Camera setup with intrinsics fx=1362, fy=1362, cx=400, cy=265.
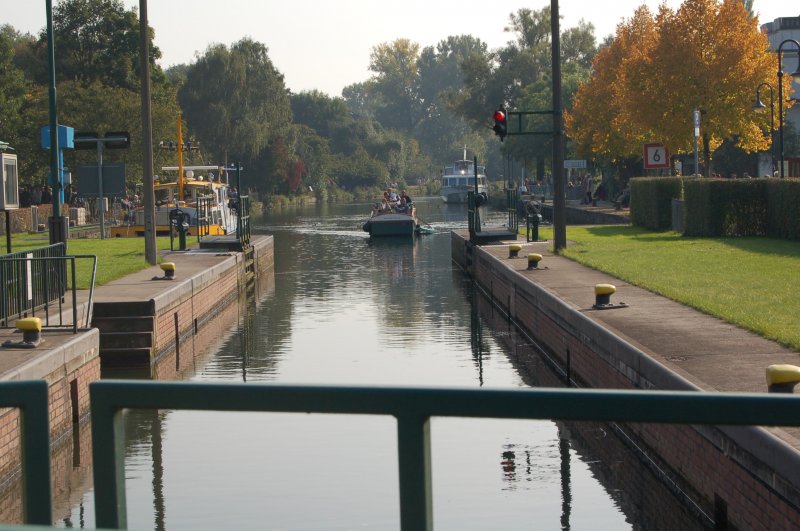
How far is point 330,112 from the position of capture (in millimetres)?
140625

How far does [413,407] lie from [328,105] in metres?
139

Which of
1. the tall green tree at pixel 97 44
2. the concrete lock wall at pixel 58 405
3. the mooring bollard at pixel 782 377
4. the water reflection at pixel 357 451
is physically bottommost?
the water reflection at pixel 357 451

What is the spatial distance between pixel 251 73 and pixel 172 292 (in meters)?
73.5

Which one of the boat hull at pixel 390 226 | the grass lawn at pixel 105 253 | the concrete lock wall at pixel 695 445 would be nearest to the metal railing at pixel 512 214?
the grass lawn at pixel 105 253

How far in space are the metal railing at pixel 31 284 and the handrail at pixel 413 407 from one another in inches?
507

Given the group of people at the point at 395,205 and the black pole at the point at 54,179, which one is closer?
the black pole at the point at 54,179

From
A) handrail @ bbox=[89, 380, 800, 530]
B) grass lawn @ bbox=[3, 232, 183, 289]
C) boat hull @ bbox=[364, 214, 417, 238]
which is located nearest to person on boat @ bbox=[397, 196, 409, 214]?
boat hull @ bbox=[364, 214, 417, 238]

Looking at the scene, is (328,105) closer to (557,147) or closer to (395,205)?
(395,205)

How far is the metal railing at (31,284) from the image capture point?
54.0 ft

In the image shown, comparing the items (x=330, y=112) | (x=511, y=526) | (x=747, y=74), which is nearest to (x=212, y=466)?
(x=511, y=526)

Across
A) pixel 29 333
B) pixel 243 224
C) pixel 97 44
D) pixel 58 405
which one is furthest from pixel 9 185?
pixel 97 44

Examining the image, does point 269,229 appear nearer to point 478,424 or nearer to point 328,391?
point 478,424

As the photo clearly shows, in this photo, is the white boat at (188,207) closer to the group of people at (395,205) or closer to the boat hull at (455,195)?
the group of people at (395,205)

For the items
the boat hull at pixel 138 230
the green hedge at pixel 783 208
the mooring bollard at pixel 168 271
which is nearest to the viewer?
the mooring bollard at pixel 168 271
